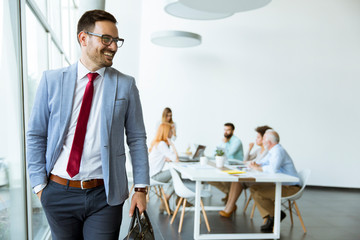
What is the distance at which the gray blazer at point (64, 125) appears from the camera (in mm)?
1744

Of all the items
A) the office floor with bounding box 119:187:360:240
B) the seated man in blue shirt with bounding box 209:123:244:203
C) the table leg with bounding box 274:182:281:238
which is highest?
the seated man in blue shirt with bounding box 209:123:244:203

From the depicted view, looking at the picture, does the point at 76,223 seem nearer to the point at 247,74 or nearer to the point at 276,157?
the point at 276,157

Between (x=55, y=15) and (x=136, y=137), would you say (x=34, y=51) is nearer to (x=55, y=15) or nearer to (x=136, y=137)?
(x=55, y=15)

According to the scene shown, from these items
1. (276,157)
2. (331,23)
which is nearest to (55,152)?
(276,157)

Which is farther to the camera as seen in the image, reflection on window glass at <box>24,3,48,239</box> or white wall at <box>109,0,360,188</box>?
white wall at <box>109,0,360,188</box>

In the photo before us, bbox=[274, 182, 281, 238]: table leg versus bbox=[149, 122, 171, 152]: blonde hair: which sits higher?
bbox=[149, 122, 171, 152]: blonde hair

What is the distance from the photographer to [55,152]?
68.8 inches

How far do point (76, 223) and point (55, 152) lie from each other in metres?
0.40

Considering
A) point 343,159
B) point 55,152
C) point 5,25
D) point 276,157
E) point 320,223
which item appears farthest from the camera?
point 343,159

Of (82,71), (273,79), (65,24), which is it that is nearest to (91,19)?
(82,71)

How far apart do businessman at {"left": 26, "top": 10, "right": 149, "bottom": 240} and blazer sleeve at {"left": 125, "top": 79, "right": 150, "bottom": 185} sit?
58mm

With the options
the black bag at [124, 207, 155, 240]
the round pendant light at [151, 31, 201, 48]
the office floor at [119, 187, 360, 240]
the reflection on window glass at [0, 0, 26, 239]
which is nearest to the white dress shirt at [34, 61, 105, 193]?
the black bag at [124, 207, 155, 240]

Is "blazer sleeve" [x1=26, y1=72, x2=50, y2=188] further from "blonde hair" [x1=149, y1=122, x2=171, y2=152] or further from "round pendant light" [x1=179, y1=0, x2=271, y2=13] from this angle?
"blonde hair" [x1=149, y1=122, x2=171, y2=152]

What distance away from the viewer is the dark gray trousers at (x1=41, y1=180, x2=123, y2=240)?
175cm
